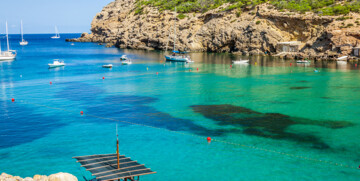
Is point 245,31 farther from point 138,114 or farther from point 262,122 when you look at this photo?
point 262,122

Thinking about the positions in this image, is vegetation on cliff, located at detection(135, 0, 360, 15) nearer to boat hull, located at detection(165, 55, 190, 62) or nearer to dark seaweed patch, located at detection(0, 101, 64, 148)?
boat hull, located at detection(165, 55, 190, 62)

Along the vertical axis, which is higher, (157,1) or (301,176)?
(157,1)

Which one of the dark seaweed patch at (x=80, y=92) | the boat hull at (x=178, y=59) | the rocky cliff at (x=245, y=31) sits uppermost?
the rocky cliff at (x=245, y=31)

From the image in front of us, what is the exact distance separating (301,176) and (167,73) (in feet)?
146

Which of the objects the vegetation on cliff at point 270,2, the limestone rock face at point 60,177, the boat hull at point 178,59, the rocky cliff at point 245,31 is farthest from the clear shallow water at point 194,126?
the vegetation on cliff at point 270,2

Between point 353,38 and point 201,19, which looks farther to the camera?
point 201,19

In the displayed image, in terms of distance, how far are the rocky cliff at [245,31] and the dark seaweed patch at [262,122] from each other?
53.1 metres

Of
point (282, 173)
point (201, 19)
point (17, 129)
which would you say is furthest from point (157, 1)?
point (282, 173)

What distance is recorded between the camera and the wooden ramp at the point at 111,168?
13.8 meters

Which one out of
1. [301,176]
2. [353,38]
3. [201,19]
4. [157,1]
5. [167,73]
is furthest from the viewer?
[157,1]

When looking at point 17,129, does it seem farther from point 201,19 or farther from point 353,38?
point 201,19

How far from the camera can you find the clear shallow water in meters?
20.4

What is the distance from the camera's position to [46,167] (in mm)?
20328

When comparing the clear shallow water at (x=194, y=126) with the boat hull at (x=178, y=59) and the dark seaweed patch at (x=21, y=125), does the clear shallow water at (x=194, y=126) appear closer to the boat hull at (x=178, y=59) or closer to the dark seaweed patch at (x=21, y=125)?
the dark seaweed patch at (x=21, y=125)
